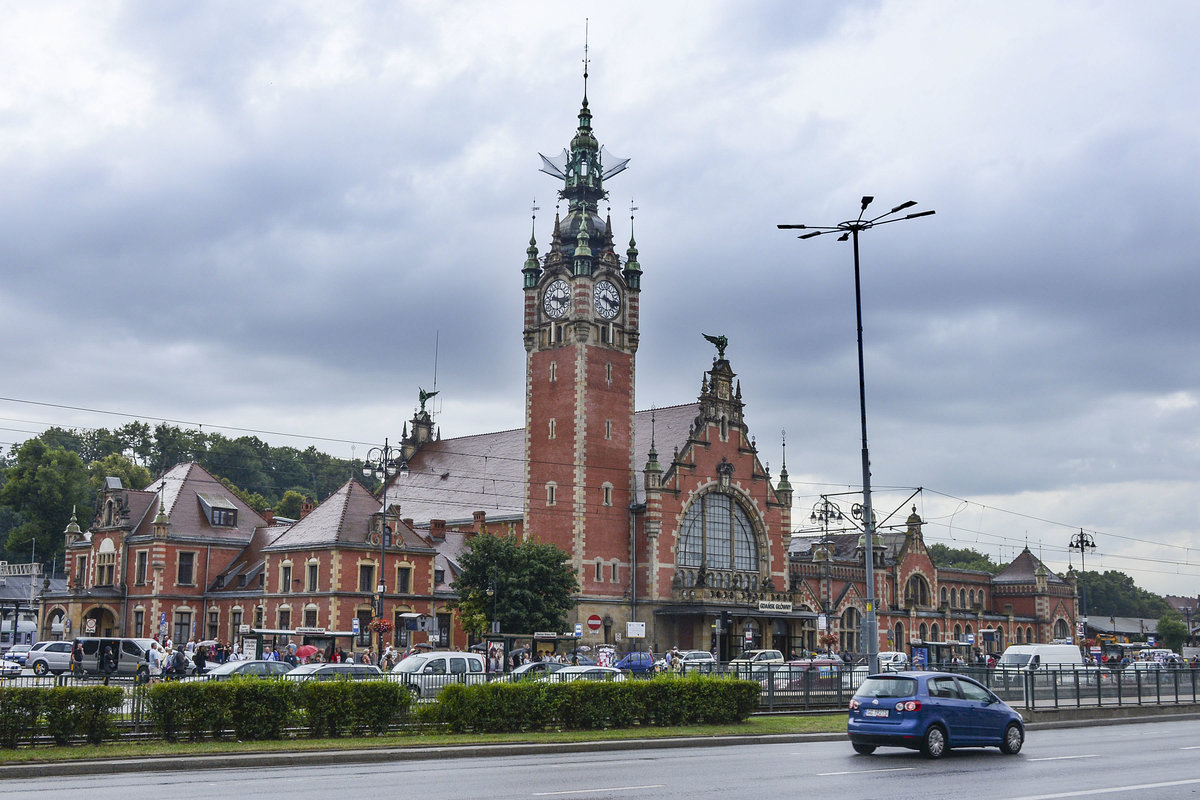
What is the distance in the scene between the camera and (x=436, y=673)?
29141mm

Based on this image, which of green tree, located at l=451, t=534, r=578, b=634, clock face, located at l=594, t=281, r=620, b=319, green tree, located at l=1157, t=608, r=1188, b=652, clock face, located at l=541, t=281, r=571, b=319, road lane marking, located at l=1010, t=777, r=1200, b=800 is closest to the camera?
road lane marking, located at l=1010, t=777, r=1200, b=800

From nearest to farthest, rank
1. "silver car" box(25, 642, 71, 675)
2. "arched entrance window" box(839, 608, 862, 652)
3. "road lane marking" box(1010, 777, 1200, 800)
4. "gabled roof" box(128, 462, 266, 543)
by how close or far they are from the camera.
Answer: "road lane marking" box(1010, 777, 1200, 800) → "silver car" box(25, 642, 71, 675) → "gabled roof" box(128, 462, 266, 543) → "arched entrance window" box(839, 608, 862, 652)

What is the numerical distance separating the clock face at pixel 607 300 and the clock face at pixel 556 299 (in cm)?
186

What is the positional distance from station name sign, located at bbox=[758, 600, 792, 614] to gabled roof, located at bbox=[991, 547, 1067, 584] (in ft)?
119

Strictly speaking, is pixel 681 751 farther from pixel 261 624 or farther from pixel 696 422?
pixel 696 422

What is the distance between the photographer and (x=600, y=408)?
74500mm

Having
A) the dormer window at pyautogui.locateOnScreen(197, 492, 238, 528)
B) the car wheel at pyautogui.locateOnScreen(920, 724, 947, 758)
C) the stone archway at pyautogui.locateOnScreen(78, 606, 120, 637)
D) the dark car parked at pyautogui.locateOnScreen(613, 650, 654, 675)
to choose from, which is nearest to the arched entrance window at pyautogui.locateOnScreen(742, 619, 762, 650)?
the dark car parked at pyautogui.locateOnScreen(613, 650, 654, 675)

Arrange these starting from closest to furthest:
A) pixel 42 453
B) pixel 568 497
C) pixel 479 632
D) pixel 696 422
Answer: pixel 479 632 < pixel 568 497 < pixel 696 422 < pixel 42 453

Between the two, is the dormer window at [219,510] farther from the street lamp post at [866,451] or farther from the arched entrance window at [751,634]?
the street lamp post at [866,451]

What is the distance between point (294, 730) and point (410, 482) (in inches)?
2533

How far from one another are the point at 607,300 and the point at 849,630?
3083cm

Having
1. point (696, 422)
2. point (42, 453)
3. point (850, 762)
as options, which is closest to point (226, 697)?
point (850, 762)

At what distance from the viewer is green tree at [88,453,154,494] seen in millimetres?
104375

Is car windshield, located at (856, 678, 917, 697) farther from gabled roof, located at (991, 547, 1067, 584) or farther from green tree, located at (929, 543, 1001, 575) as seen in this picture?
green tree, located at (929, 543, 1001, 575)
